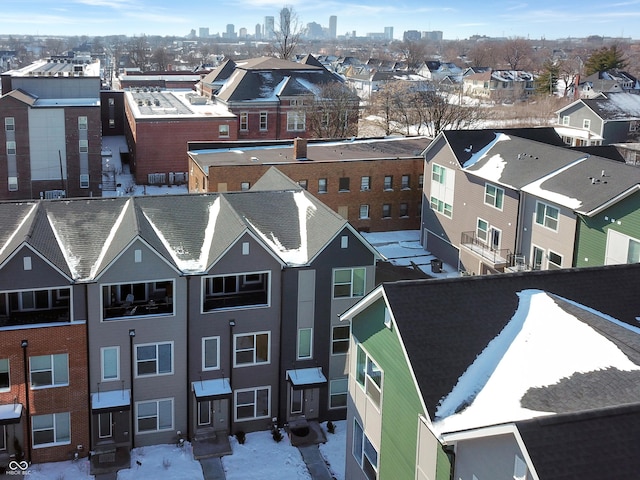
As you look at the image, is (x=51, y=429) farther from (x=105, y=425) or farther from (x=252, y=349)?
(x=252, y=349)

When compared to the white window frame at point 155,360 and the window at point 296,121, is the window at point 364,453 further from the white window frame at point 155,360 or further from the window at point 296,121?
the window at point 296,121

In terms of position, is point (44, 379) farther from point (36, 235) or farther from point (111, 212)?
point (111, 212)

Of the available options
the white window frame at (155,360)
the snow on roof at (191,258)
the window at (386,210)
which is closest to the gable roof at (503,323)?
the snow on roof at (191,258)

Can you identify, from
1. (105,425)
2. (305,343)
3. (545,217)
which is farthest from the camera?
(545,217)

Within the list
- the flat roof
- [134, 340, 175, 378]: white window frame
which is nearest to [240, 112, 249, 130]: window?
the flat roof

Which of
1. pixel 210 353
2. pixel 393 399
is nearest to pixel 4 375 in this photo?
pixel 210 353

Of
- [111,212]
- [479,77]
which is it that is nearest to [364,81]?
[479,77]

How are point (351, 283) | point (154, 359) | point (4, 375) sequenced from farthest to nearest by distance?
point (351, 283)
point (154, 359)
point (4, 375)
